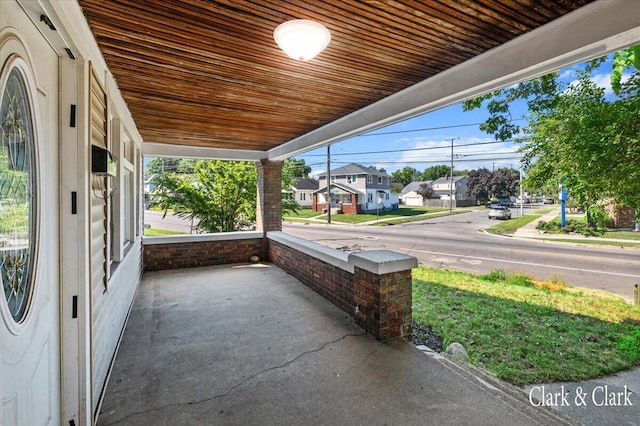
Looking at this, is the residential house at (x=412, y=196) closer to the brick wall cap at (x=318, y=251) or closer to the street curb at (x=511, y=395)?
the brick wall cap at (x=318, y=251)

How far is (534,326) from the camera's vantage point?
4629 mm

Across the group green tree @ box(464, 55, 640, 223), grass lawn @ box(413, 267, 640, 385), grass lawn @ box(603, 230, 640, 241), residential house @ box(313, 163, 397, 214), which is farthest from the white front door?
residential house @ box(313, 163, 397, 214)

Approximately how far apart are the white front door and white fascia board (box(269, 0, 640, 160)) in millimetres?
2909

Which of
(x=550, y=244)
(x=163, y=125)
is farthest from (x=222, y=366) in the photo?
(x=550, y=244)

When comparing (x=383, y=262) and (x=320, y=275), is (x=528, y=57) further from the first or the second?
(x=320, y=275)

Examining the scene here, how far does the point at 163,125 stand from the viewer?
485 centimetres

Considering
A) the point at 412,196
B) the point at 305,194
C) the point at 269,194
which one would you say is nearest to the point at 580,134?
the point at 269,194

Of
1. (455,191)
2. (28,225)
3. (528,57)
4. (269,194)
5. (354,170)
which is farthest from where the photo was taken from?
(455,191)

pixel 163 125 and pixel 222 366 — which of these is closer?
pixel 222 366

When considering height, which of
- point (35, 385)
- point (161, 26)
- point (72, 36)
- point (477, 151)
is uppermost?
point (477, 151)

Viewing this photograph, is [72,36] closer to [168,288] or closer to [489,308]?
[168,288]

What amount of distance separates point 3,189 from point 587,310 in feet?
24.3

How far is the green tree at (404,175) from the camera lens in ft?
208

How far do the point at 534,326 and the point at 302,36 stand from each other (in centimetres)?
500
